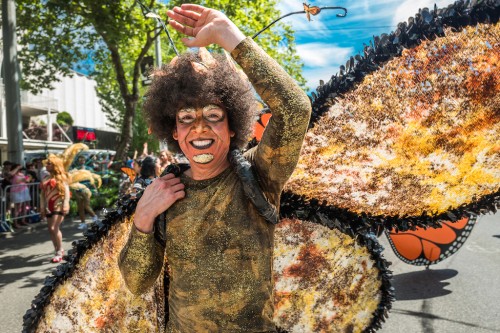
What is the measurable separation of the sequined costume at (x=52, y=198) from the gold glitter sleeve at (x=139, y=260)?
543cm

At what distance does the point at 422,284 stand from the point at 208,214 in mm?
4369

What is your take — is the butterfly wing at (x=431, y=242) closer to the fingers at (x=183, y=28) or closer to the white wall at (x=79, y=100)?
the fingers at (x=183, y=28)

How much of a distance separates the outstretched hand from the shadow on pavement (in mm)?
4073

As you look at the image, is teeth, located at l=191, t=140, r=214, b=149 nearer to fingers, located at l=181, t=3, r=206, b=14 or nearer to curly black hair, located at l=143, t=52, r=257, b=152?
curly black hair, located at l=143, t=52, r=257, b=152

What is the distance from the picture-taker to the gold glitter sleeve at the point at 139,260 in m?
1.52

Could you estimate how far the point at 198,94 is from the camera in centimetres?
153

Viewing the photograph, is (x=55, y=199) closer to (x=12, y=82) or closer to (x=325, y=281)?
(x=12, y=82)

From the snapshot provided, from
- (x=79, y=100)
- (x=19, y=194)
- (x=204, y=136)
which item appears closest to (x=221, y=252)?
(x=204, y=136)

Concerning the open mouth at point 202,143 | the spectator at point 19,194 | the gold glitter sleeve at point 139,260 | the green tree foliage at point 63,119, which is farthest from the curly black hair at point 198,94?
the green tree foliage at point 63,119

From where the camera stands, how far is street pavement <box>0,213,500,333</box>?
13.1 feet

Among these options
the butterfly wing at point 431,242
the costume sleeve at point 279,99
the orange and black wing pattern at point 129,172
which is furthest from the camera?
the orange and black wing pattern at point 129,172

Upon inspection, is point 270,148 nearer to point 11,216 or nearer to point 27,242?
point 27,242

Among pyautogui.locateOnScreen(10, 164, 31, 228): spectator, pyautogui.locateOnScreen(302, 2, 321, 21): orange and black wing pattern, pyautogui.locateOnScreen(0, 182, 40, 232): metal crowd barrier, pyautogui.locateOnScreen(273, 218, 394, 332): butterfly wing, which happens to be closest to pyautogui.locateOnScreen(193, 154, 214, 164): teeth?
pyautogui.locateOnScreen(273, 218, 394, 332): butterfly wing

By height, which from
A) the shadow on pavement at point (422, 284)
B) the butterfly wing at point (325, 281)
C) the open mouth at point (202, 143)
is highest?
the open mouth at point (202, 143)
